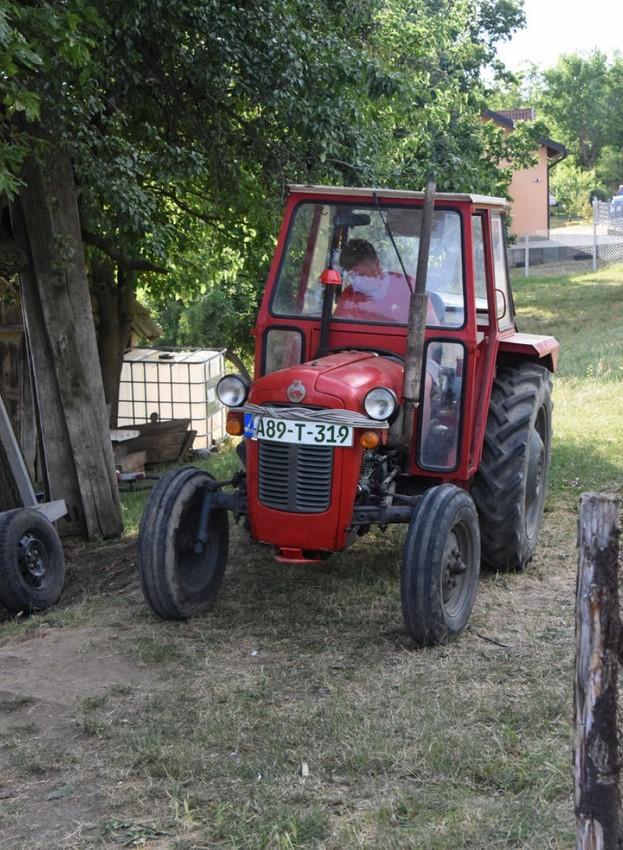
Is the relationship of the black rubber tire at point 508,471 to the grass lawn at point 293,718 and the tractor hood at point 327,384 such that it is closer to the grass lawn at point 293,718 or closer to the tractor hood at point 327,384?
the grass lawn at point 293,718

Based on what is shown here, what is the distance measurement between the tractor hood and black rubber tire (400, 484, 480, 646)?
64cm

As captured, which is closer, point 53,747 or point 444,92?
point 53,747

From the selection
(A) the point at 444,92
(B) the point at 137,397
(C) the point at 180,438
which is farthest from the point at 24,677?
(A) the point at 444,92

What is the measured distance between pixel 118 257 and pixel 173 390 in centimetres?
294

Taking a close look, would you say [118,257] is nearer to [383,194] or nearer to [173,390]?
[173,390]

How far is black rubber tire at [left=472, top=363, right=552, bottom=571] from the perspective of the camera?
6.75 meters

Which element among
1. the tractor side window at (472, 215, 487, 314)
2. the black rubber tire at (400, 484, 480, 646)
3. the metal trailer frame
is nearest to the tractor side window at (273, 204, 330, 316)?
the tractor side window at (472, 215, 487, 314)

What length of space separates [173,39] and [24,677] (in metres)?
4.93

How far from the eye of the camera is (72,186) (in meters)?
8.90

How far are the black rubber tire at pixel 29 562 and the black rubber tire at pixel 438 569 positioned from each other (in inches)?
98.2

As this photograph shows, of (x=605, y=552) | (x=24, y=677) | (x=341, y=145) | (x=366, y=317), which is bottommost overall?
(x=24, y=677)

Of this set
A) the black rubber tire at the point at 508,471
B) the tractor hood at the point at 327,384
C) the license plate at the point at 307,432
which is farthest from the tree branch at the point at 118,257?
the license plate at the point at 307,432

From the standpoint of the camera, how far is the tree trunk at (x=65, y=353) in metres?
8.84

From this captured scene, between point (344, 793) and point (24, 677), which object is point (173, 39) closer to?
point (24, 677)
